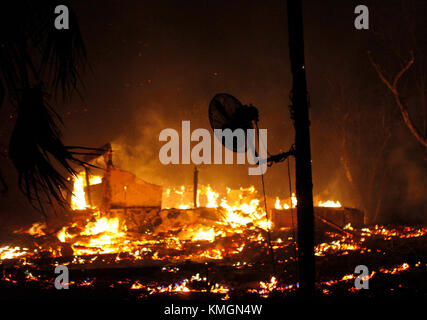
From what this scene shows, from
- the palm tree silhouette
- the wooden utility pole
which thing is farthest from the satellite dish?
the palm tree silhouette

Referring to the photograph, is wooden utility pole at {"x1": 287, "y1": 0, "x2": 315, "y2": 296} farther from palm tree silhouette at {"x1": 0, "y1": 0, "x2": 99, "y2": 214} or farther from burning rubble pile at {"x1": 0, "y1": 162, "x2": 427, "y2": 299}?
palm tree silhouette at {"x1": 0, "y1": 0, "x2": 99, "y2": 214}

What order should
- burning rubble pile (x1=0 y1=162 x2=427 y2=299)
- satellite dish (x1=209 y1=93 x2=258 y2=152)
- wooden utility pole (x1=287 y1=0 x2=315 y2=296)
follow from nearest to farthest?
1. wooden utility pole (x1=287 y1=0 x2=315 y2=296)
2. satellite dish (x1=209 y1=93 x2=258 y2=152)
3. burning rubble pile (x1=0 y1=162 x2=427 y2=299)

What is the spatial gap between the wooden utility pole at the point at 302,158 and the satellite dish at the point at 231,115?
1461mm

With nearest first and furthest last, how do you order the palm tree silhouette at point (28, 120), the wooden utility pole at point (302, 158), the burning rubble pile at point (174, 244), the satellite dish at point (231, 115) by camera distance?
the palm tree silhouette at point (28, 120) → the wooden utility pole at point (302, 158) → the satellite dish at point (231, 115) → the burning rubble pile at point (174, 244)

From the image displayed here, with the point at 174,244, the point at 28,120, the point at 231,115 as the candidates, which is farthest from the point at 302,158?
the point at 174,244

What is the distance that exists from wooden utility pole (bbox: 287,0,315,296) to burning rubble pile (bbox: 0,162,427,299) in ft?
6.99

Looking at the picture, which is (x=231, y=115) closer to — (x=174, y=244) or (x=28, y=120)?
(x=28, y=120)

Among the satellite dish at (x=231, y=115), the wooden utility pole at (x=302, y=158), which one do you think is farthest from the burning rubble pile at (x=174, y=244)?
the satellite dish at (x=231, y=115)

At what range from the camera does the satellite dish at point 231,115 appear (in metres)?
6.13

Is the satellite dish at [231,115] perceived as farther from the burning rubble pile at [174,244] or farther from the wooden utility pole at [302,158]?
the burning rubble pile at [174,244]

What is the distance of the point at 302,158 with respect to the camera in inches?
181

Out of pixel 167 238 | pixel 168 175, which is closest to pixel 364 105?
pixel 168 175

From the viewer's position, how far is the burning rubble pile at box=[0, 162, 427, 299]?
23.5 ft
